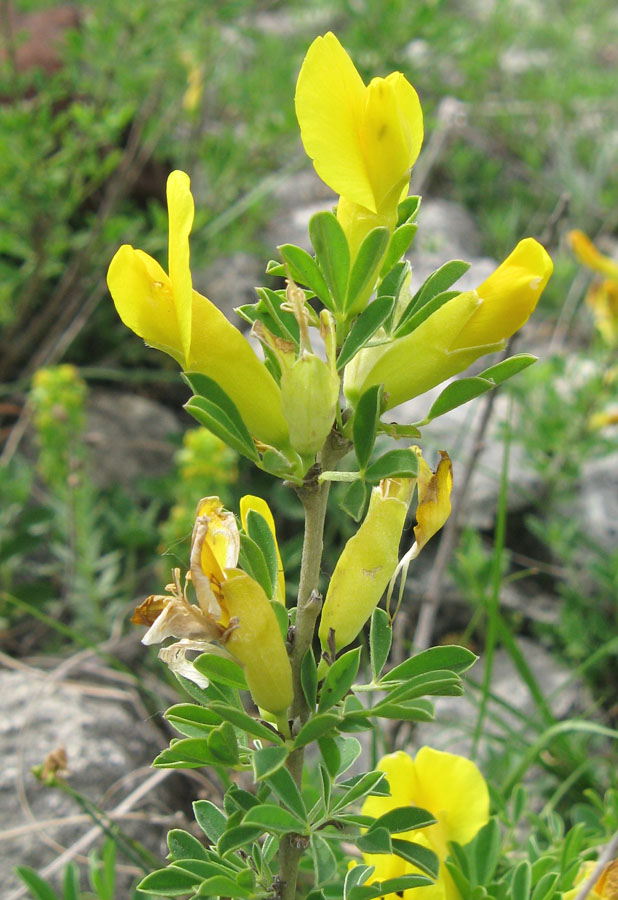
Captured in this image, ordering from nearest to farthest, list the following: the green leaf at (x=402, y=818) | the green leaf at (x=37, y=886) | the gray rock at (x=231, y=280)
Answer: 1. the green leaf at (x=402, y=818)
2. the green leaf at (x=37, y=886)
3. the gray rock at (x=231, y=280)

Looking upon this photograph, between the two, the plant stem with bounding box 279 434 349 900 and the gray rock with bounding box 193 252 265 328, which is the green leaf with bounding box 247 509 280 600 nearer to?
the plant stem with bounding box 279 434 349 900

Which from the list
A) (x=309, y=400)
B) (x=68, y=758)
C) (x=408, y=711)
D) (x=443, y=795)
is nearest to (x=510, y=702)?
(x=68, y=758)

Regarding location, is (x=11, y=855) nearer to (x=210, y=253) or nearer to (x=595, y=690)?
(x=595, y=690)

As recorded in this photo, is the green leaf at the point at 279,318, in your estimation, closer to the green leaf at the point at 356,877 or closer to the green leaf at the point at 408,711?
the green leaf at the point at 408,711

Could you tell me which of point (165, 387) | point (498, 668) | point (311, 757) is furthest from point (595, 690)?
point (165, 387)

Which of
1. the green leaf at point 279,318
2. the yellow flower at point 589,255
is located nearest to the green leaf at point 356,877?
the green leaf at point 279,318

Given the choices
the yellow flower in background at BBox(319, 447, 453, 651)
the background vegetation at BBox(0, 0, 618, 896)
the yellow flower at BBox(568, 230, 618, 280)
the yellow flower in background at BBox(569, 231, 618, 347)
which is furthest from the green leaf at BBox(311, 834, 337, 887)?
the yellow flower at BBox(568, 230, 618, 280)

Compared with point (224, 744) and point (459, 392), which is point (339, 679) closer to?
point (224, 744)
